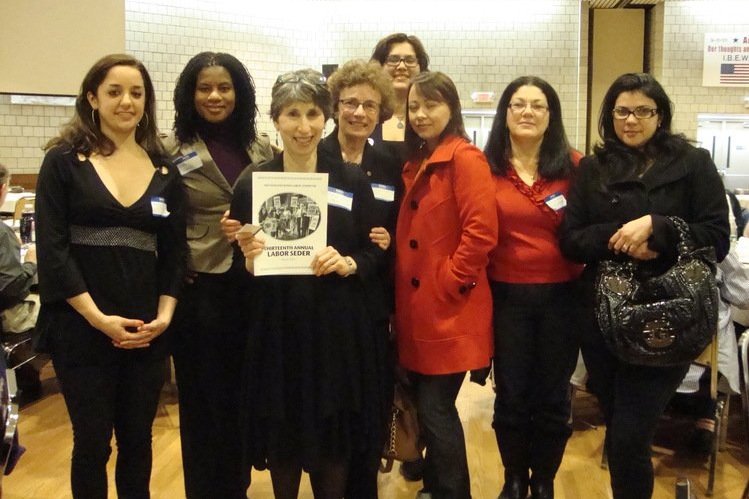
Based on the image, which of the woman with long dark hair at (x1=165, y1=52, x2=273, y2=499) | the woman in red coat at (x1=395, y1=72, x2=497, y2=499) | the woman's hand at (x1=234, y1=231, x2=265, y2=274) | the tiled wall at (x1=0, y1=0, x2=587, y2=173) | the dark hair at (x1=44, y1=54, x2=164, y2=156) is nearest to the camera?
the woman's hand at (x1=234, y1=231, x2=265, y2=274)

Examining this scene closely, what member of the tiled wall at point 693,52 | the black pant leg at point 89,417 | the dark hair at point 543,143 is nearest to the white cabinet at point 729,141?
the tiled wall at point 693,52

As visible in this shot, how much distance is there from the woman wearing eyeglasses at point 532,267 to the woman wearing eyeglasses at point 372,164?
0.40 m

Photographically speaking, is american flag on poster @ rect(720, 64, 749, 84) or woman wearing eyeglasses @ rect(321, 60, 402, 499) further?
american flag on poster @ rect(720, 64, 749, 84)

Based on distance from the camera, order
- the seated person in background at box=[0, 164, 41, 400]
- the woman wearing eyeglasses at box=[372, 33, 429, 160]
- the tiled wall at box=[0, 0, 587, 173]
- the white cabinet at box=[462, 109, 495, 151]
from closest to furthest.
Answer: the woman wearing eyeglasses at box=[372, 33, 429, 160], the seated person in background at box=[0, 164, 41, 400], the tiled wall at box=[0, 0, 587, 173], the white cabinet at box=[462, 109, 495, 151]

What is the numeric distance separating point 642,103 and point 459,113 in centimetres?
60

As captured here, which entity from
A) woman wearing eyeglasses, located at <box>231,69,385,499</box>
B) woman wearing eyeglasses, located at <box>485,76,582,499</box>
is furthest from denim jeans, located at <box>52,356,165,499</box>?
woman wearing eyeglasses, located at <box>485,76,582,499</box>

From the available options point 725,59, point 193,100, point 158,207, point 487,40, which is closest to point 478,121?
point 487,40

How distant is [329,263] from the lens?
2012 millimetres

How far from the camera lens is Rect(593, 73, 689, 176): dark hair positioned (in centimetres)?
219

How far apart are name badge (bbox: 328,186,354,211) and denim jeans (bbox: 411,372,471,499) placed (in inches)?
27.7

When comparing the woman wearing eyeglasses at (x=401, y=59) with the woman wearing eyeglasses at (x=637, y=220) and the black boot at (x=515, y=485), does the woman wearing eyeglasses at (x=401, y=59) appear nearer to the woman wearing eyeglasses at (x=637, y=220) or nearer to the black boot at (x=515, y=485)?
the woman wearing eyeglasses at (x=637, y=220)

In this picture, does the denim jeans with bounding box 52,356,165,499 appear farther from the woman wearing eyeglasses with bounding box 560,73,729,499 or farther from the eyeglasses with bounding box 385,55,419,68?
the eyeglasses with bounding box 385,55,419,68

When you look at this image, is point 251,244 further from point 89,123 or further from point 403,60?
point 403,60

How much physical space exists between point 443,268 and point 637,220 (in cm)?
64
